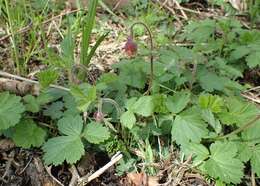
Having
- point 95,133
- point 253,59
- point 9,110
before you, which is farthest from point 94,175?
point 253,59

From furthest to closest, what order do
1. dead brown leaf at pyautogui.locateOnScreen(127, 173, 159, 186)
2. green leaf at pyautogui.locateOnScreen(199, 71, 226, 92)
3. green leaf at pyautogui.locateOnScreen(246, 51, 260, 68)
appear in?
green leaf at pyautogui.locateOnScreen(246, 51, 260, 68)
green leaf at pyautogui.locateOnScreen(199, 71, 226, 92)
dead brown leaf at pyautogui.locateOnScreen(127, 173, 159, 186)

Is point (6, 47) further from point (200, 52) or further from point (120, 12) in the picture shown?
point (200, 52)

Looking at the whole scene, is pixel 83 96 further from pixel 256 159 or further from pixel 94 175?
pixel 256 159

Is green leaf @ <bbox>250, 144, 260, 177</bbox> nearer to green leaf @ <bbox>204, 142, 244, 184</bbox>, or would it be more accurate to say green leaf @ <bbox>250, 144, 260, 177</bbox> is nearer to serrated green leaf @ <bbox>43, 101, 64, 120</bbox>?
green leaf @ <bbox>204, 142, 244, 184</bbox>

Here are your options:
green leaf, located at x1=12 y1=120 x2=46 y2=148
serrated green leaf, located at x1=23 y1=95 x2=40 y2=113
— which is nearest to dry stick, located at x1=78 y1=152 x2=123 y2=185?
green leaf, located at x1=12 y1=120 x2=46 y2=148

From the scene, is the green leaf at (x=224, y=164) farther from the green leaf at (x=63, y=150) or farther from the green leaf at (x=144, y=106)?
the green leaf at (x=63, y=150)

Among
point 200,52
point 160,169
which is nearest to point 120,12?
→ point 200,52
